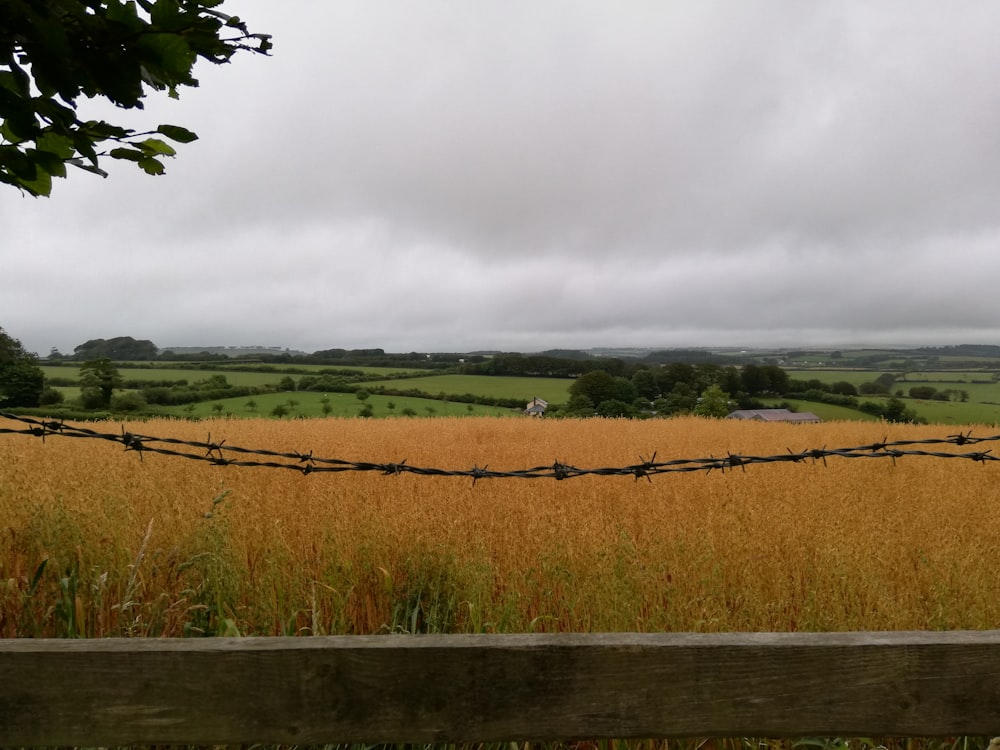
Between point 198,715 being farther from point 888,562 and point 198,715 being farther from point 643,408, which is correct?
point 643,408

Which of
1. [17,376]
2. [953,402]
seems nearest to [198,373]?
[17,376]

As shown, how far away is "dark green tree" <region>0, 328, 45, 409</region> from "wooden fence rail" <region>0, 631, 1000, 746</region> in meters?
24.4

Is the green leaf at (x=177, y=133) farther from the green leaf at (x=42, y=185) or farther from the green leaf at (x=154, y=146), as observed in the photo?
the green leaf at (x=42, y=185)

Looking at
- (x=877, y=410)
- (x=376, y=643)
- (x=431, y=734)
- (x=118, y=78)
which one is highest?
(x=118, y=78)

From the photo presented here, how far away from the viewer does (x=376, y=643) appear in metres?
1.07

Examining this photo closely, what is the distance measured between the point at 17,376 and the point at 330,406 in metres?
11.4

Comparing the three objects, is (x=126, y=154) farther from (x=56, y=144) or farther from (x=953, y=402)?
(x=953, y=402)

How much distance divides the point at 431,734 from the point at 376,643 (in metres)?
0.22

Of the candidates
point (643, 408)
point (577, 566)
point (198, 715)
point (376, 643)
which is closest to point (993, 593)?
point (577, 566)

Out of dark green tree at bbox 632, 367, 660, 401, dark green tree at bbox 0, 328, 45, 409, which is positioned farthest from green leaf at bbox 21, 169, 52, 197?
dark green tree at bbox 632, 367, 660, 401

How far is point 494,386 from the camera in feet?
99.3

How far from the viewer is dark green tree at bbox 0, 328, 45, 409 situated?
1920cm

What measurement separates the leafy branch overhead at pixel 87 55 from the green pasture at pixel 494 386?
24.8 meters

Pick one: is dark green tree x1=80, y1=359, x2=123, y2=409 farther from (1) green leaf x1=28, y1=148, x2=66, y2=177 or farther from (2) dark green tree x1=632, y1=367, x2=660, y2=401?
(1) green leaf x1=28, y1=148, x2=66, y2=177
